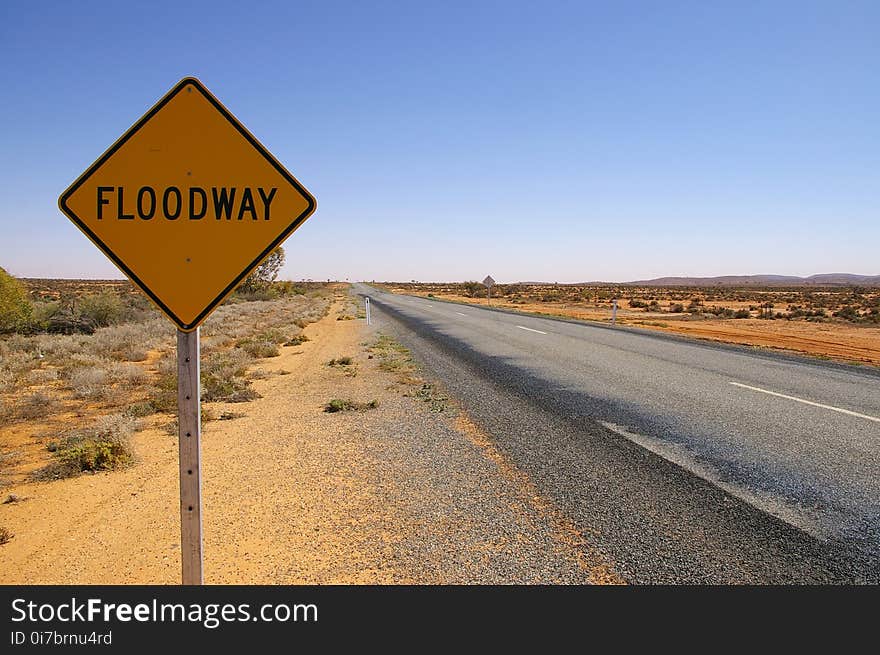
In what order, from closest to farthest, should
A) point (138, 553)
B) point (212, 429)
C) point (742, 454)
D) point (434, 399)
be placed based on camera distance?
point (138, 553), point (742, 454), point (212, 429), point (434, 399)

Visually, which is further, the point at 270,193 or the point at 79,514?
the point at 79,514

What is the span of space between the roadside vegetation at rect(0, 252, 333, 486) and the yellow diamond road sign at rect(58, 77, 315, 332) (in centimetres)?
389

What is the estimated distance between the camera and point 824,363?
11.8 meters

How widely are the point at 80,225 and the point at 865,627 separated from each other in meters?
4.21

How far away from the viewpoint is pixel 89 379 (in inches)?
364

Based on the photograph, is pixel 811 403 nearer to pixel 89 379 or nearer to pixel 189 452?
pixel 189 452

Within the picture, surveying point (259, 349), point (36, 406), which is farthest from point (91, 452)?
point (259, 349)

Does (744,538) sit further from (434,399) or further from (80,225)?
(434,399)

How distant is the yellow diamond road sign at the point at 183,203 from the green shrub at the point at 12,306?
58.7 feet

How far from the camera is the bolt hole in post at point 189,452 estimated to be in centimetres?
228

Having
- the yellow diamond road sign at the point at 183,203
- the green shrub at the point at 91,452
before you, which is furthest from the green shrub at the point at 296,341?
the yellow diamond road sign at the point at 183,203

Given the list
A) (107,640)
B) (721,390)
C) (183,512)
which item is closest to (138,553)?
(107,640)

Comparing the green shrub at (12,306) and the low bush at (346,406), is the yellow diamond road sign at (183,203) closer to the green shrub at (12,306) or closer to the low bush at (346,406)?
the low bush at (346,406)

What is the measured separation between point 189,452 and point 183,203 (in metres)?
1.12
